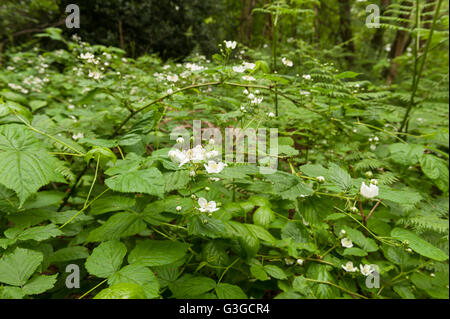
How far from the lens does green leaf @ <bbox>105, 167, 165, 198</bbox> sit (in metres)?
0.71

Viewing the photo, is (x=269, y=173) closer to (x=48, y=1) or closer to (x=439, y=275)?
(x=439, y=275)

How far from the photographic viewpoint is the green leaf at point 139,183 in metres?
0.71

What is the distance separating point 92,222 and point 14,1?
21.4 ft

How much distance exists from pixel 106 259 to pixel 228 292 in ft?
Result: 1.44

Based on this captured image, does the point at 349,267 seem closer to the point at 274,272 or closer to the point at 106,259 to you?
the point at 274,272

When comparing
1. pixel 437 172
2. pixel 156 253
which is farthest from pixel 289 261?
pixel 437 172

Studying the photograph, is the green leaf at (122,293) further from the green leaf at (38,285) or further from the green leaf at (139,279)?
the green leaf at (38,285)

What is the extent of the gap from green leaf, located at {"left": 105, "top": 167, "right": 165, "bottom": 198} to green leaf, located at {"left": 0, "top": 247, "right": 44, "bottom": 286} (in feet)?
1.14

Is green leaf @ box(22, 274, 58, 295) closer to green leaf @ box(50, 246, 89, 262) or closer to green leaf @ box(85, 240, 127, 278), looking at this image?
green leaf @ box(85, 240, 127, 278)

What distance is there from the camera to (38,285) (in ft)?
2.32

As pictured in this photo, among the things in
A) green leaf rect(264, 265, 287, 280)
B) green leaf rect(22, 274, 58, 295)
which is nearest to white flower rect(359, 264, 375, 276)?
green leaf rect(264, 265, 287, 280)

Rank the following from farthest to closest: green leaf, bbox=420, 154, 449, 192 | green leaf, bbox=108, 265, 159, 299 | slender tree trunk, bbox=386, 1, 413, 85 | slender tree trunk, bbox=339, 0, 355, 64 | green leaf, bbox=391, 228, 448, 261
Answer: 1. slender tree trunk, bbox=339, 0, 355, 64
2. slender tree trunk, bbox=386, 1, 413, 85
3. green leaf, bbox=420, 154, 449, 192
4. green leaf, bbox=391, 228, 448, 261
5. green leaf, bbox=108, 265, 159, 299

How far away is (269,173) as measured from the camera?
0.86 metres
